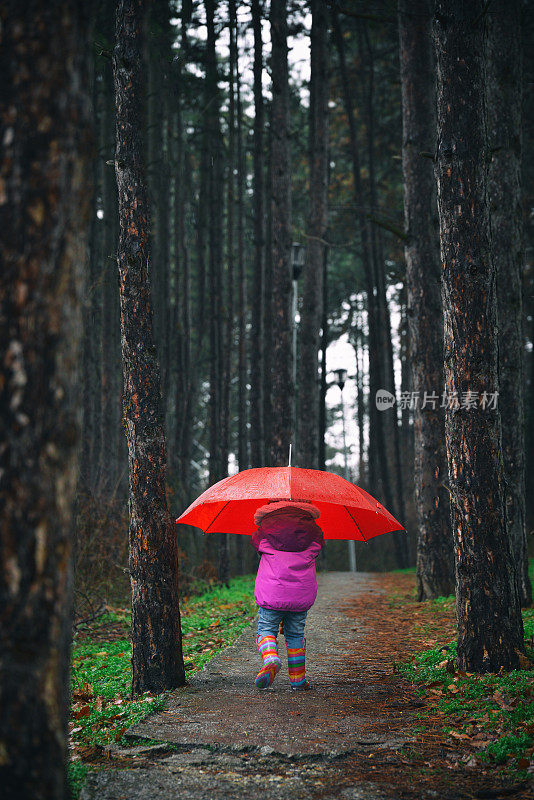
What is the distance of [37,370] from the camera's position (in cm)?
253

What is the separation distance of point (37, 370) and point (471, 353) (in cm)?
491

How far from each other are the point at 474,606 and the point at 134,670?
2991 millimetres

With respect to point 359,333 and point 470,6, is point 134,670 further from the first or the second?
point 359,333

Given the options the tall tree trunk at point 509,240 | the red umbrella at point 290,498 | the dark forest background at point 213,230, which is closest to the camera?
the red umbrella at point 290,498

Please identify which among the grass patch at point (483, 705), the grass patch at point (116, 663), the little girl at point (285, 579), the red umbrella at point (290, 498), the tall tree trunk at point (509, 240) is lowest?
the grass patch at point (116, 663)

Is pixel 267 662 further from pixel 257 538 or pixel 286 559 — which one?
pixel 257 538

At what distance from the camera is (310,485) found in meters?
6.23

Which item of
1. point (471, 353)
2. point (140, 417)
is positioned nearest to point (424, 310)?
point (471, 353)

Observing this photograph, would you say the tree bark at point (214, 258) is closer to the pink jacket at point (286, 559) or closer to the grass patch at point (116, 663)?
the grass patch at point (116, 663)

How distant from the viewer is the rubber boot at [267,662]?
6.26 meters

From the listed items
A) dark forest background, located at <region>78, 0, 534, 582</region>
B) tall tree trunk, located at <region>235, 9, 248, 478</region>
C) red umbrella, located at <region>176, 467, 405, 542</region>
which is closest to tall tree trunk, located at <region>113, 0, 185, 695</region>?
red umbrella, located at <region>176, 467, 405, 542</region>

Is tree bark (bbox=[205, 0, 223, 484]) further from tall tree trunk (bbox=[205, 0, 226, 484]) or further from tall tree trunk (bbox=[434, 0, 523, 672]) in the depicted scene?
tall tree trunk (bbox=[434, 0, 523, 672])

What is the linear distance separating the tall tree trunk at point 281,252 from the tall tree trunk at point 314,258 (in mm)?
2235

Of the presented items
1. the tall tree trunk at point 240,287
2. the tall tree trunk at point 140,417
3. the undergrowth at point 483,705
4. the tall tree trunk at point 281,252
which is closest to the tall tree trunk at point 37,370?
the undergrowth at point 483,705
